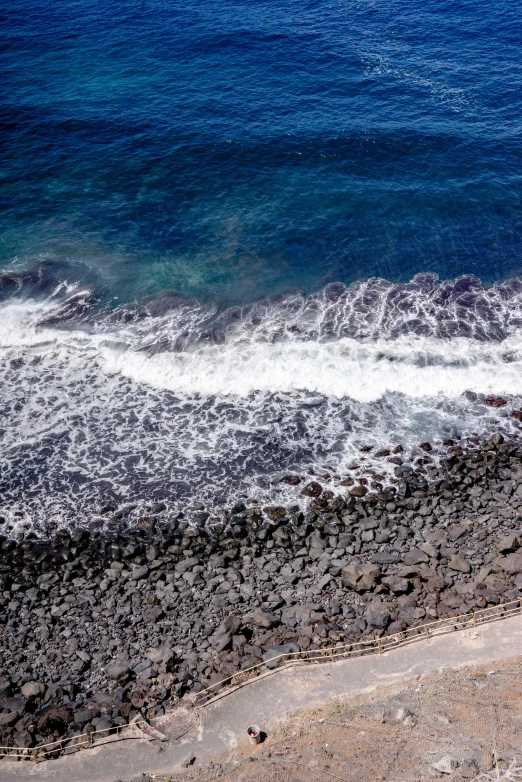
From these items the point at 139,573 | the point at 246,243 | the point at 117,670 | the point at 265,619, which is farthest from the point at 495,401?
the point at 117,670

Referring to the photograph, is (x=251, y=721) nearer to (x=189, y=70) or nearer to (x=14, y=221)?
(x=14, y=221)

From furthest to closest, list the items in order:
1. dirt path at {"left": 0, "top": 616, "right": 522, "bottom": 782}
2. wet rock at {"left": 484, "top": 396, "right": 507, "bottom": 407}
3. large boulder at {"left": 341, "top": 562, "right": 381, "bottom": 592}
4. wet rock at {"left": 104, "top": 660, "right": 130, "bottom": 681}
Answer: wet rock at {"left": 484, "top": 396, "right": 507, "bottom": 407} → large boulder at {"left": 341, "top": 562, "right": 381, "bottom": 592} → wet rock at {"left": 104, "top": 660, "right": 130, "bottom": 681} → dirt path at {"left": 0, "top": 616, "right": 522, "bottom": 782}

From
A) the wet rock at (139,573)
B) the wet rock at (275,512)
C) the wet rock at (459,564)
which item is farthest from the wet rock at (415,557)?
the wet rock at (139,573)

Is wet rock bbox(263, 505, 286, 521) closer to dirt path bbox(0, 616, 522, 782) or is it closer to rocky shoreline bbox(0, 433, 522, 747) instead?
rocky shoreline bbox(0, 433, 522, 747)

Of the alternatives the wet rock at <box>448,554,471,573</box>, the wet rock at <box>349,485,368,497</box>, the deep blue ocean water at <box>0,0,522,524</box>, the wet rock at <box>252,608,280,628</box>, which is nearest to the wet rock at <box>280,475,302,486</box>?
the deep blue ocean water at <box>0,0,522,524</box>

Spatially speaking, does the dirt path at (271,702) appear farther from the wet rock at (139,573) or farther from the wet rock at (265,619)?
the wet rock at (139,573)
